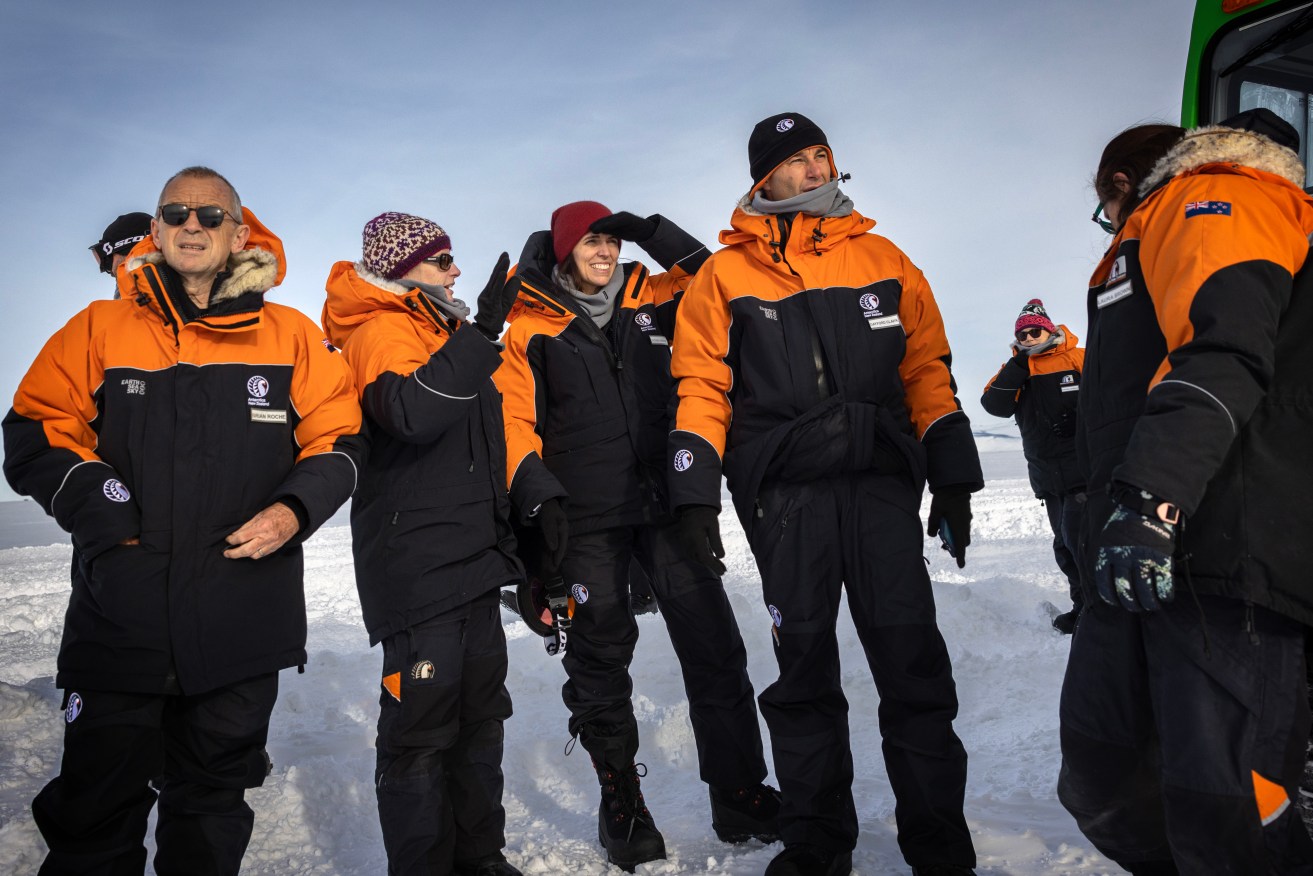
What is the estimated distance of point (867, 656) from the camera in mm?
2943

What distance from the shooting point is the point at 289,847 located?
361cm

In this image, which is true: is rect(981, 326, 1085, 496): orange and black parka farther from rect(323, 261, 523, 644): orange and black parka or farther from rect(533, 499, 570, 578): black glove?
rect(323, 261, 523, 644): orange and black parka

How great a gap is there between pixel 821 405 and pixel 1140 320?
1.03 metres

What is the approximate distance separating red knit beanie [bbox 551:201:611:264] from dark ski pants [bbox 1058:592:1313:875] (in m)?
2.49

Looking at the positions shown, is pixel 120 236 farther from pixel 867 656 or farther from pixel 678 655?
pixel 867 656

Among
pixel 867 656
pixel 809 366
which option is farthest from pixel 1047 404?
pixel 867 656

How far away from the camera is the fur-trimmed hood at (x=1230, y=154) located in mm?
2109

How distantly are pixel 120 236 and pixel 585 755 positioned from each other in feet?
10.7

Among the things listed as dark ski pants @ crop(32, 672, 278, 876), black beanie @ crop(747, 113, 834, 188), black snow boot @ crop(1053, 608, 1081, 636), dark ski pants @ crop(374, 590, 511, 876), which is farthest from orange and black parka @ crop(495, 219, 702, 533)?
black snow boot @ crop(1053, 608, 1081, 636)

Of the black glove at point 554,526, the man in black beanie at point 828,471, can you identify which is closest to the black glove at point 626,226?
the man in black beanie at point 828,471

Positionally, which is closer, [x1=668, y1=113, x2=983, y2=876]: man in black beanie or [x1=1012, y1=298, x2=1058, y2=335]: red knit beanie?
[x1=668, y1=113, x2=983, y2=876]: man in black beanie

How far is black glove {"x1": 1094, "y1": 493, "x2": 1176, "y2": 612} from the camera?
6.22 feet

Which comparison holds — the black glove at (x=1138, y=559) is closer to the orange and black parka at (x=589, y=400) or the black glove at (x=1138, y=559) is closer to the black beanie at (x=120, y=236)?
the orange and black parka at (x=589, y=400)

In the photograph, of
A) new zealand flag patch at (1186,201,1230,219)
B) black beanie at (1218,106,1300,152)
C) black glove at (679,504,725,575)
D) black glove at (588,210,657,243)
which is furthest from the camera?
black glove at (588,210,657,243)
